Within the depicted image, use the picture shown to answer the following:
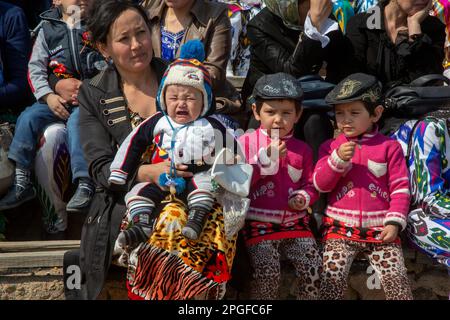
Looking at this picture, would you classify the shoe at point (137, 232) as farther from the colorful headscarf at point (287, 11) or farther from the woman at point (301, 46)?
the colorful headscarf at point (287, 11)

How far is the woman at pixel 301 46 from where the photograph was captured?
384cm

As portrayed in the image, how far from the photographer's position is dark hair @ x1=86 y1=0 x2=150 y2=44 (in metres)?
3.54

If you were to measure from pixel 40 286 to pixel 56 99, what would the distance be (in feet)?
3.86

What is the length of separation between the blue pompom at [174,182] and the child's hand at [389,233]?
104 cm

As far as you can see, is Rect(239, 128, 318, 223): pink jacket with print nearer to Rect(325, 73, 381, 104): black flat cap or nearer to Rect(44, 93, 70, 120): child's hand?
Rect(325, 73, 381, 104): black flat cap

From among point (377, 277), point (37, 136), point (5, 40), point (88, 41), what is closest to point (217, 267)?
point (377, 277)

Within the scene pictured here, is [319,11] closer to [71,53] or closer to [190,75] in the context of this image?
[190,75]

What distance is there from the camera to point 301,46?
12.6 feet

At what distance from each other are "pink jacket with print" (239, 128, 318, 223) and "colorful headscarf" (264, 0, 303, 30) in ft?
2.92

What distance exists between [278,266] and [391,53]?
5.28 feet

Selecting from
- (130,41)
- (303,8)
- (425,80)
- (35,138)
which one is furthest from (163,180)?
(425,80)

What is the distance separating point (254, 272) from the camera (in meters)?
3.33

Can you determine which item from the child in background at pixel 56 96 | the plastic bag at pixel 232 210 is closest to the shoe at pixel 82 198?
the child in background at pixel 56 96

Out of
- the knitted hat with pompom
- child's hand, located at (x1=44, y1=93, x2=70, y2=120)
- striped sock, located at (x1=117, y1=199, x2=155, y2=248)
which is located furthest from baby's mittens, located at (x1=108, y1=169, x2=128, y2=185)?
child's hand, located at (x1=44, y1=93, x2=70, y2=120)
